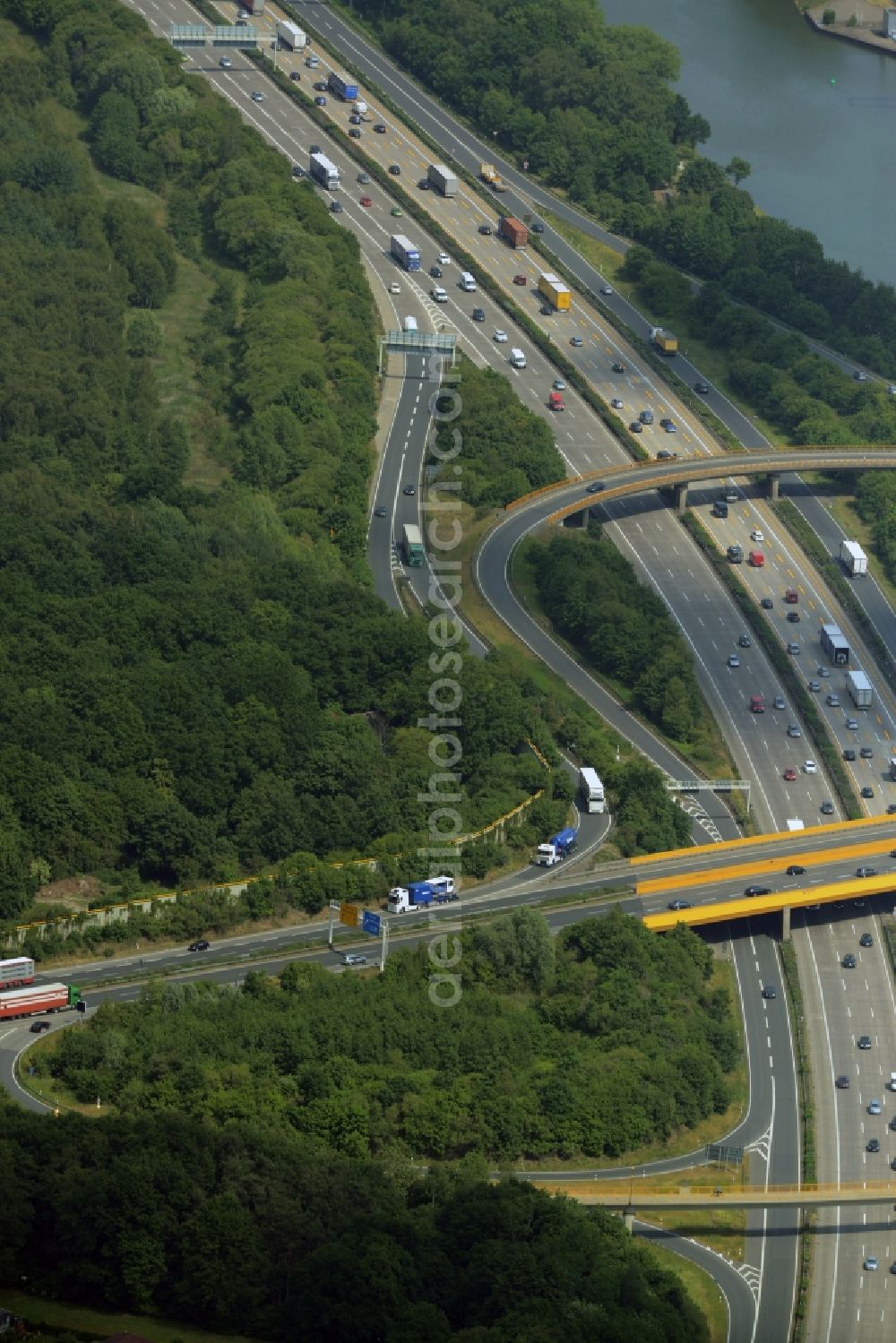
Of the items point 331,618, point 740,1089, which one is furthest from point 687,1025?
point 331,618

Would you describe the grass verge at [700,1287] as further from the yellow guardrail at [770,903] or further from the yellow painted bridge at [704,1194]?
the yellow guardrail at [770,903]

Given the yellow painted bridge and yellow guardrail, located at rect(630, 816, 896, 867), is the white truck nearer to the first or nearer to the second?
yellow guardrail, located at rect(630, 816, 896, 867)

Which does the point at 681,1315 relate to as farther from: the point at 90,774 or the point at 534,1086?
the point at 90,774

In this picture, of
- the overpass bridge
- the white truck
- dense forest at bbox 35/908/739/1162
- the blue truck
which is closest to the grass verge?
the overpass bridge

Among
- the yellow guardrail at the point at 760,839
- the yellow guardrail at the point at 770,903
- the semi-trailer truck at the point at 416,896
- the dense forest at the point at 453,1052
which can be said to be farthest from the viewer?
the yellow guardrail at the point at 760,839

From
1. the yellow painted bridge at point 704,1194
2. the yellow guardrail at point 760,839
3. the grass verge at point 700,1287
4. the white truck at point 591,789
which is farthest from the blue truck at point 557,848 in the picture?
the grass verge at point 700,1287

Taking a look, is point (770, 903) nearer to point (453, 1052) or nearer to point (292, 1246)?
point (453, 1052)
